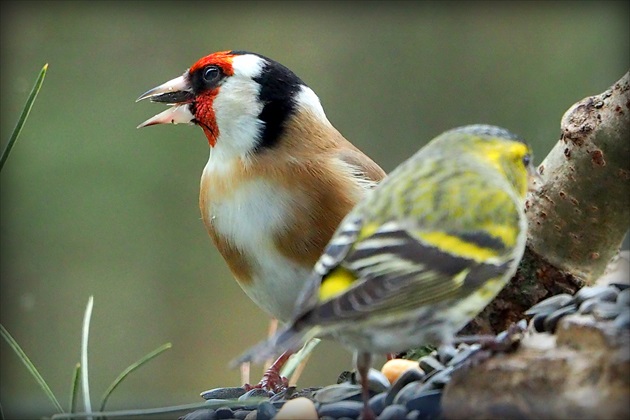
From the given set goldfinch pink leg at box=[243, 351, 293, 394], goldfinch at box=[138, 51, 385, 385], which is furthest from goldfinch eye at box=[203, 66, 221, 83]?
goldfinch pink leg at box=[243, 351, 293, 394]

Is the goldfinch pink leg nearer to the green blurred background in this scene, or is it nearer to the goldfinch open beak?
the goldfinch open beak

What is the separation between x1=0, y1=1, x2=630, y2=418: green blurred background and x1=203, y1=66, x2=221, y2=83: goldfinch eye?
5.30 ft

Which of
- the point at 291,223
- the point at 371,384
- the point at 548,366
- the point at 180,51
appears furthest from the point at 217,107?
the point at 180,51

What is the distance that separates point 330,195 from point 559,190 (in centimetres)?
44

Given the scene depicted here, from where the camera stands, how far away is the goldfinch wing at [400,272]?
1.03 metres

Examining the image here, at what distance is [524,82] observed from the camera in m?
3.46

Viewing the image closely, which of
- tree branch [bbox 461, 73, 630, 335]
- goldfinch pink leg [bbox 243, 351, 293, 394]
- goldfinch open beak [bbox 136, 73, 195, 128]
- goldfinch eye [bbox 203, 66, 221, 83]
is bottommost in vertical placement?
goldfinch pink leg [bbox 243, 351, 293, 394]

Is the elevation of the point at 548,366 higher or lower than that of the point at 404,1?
lower

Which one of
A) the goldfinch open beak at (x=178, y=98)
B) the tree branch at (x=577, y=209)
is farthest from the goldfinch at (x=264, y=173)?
the tree branch at (x=577, y=209)

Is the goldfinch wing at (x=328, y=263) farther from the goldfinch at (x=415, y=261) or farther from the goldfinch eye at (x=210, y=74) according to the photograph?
the goldfinch eye at (x=210, y=74)

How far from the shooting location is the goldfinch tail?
37.7 inches

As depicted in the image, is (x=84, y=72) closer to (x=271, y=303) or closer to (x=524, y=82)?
(x=524, y=82)

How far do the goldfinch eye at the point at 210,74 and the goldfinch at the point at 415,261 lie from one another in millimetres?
604

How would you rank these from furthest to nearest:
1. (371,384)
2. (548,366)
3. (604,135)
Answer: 1. (604,135)
2. (371,384)
3. (548,366)
